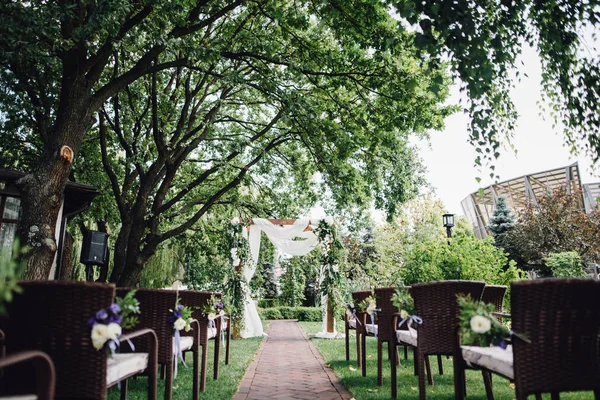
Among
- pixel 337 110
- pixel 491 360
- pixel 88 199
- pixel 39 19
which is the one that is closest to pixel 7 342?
pixel 491 360

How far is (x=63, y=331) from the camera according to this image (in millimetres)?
2068

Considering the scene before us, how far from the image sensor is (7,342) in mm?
2066

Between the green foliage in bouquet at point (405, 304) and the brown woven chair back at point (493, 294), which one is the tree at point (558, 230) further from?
the green foliage in bouquet at point (405, 304)

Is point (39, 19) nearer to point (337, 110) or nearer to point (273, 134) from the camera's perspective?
point (337, 110)

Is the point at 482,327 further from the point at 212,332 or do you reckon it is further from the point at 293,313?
the point at 293,313

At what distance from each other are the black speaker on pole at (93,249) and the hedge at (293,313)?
10.4m

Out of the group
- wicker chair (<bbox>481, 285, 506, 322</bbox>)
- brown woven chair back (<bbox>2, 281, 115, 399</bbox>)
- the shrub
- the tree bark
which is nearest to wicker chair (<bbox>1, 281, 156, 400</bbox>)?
brown woven chair back (<bbox>2, 281, 115, 399</bbox>)

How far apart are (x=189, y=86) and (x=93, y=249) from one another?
13.2ft

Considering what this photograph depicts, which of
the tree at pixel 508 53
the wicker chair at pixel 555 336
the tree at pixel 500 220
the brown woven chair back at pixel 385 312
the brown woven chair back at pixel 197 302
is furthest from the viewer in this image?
the tree at pixel 500 220

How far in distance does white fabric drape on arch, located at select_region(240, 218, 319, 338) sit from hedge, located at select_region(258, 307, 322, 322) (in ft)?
23.0

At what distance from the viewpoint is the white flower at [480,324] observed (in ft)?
7.63

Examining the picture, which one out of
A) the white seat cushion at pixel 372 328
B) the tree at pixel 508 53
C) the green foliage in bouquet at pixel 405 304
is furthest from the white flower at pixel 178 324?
the white seat cushion at pixel 372 328

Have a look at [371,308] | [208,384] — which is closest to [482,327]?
[371,308]

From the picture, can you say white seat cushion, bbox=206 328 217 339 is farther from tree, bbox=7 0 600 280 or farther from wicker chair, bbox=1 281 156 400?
wicker chair, bbox=1 281 156 400
